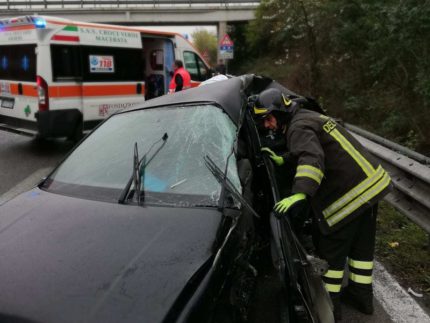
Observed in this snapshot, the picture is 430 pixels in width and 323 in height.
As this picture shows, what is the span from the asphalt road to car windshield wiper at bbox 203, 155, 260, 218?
710 mm

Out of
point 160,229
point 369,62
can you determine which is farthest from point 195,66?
point 160,229

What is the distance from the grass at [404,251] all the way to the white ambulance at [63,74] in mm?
5686

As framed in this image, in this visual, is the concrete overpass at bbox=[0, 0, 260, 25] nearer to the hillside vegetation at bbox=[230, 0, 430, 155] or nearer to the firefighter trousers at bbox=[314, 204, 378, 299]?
the hillside vegetation at bbox=[230, 0, 430, 155]

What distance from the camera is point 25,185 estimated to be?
6402 mm

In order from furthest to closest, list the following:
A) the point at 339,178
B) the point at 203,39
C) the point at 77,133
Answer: the point at 203,39 < the point at 77,133 < the point at 339,178

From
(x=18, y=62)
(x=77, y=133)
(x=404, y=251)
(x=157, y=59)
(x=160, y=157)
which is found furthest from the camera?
(x=157, y=59)

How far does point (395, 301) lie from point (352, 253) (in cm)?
48

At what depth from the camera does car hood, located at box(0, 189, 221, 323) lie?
5.83ft

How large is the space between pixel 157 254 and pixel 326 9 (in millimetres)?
10614

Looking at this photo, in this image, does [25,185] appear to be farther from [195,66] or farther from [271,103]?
[195,66]

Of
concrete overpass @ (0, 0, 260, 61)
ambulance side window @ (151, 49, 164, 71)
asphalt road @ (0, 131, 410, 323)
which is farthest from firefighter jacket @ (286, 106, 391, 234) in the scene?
concrete overpass @ (0, 0, 260, 61)

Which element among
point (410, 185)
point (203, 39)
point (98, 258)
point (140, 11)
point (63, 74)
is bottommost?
point (410, 185)

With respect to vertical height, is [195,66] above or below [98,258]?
above

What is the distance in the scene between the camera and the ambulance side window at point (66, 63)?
7785 mm
